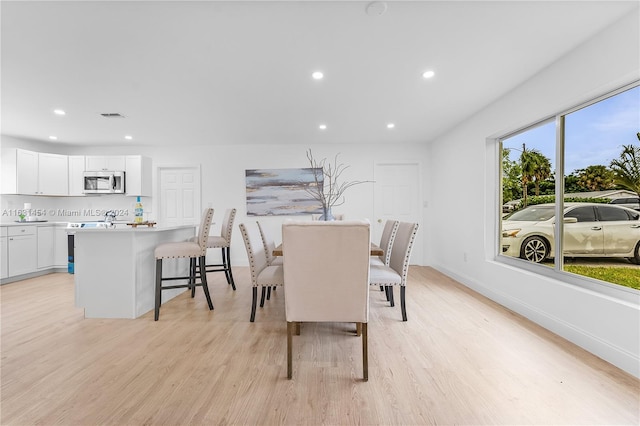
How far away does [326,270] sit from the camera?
5.52 ft

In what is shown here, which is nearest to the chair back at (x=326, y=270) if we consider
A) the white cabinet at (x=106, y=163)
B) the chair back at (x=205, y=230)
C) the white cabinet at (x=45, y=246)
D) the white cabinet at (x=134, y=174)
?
the chair back at (x=205, y=230)

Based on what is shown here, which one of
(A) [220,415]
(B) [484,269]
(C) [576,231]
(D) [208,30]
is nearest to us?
(A) [220,415]

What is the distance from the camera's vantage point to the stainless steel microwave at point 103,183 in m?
4.93

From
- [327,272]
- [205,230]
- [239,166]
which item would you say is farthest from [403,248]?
[239,166]

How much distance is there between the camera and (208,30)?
196cm

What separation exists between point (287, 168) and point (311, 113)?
1.77m

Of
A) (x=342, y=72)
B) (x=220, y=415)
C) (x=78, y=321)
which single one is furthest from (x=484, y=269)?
(x=78, y=321)

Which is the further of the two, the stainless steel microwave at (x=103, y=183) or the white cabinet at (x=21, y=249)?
the stainless steel microwave at (x=103, y=183)

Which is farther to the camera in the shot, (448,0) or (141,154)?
(141,154)

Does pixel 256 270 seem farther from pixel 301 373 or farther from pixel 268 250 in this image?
pixel 301 373

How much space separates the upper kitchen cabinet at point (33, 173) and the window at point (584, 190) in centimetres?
714

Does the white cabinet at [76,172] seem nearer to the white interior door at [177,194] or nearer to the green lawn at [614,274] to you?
the white interior door at [177,194]

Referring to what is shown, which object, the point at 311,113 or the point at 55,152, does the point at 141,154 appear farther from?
the point at 311,113

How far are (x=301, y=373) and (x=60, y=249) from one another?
17.7ft
